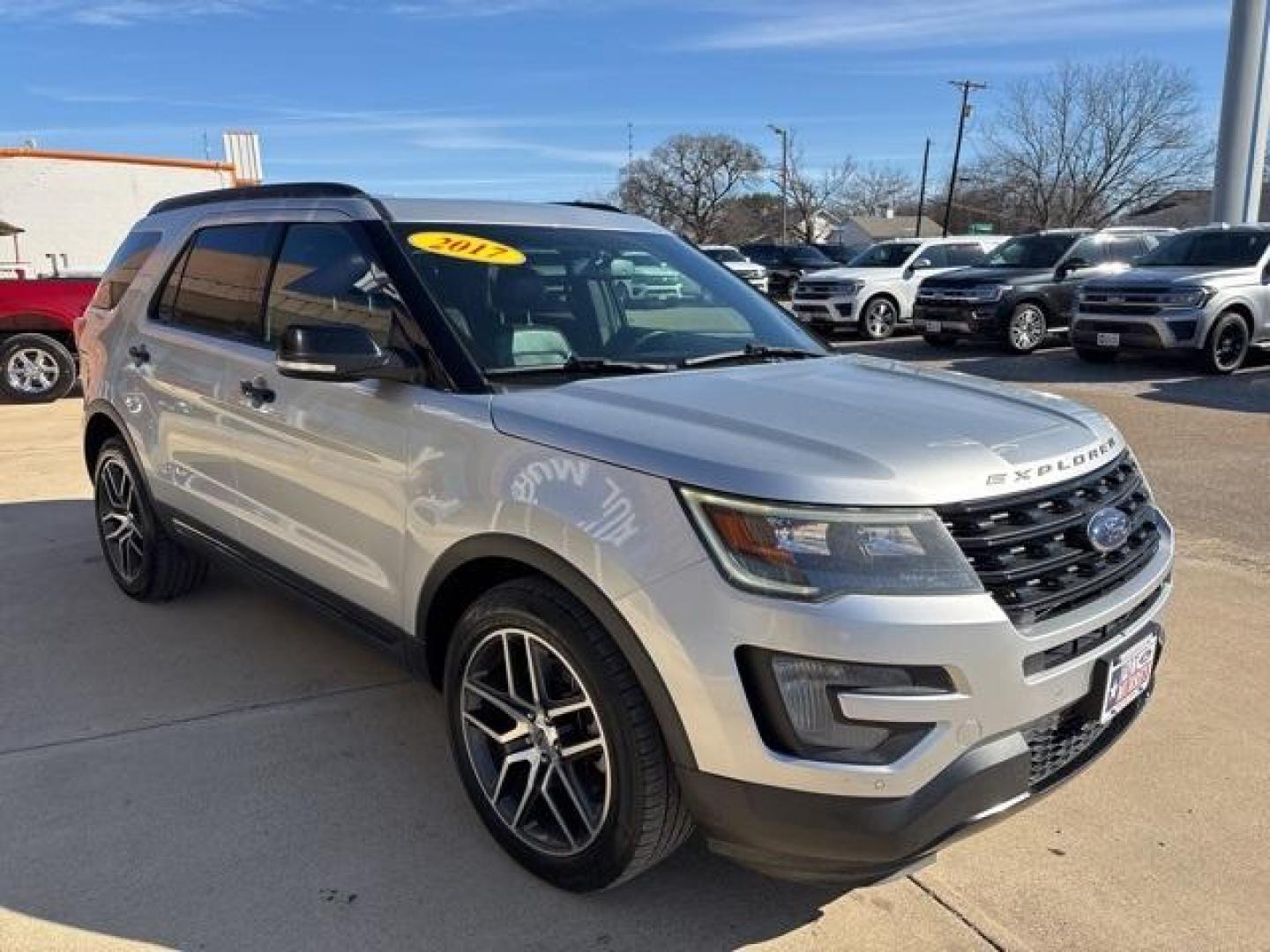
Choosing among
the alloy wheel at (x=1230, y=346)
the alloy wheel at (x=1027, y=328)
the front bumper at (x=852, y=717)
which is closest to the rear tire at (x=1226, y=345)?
the alloy wheel at (x=1230, y=346)

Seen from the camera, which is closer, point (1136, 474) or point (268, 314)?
point (1136, 474)

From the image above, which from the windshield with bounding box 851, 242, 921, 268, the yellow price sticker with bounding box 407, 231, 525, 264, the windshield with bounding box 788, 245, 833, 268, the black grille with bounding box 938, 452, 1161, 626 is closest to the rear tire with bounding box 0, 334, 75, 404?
the yellow price sticker with bounding box 407, 231, 525, 264

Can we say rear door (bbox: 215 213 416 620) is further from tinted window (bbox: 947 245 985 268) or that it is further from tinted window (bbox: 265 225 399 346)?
tinted window (bbox: 947 245 985 268)

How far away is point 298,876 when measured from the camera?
9.22 ft

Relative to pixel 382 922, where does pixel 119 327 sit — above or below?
above

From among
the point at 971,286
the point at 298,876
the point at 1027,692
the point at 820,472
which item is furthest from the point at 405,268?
the point at 971,286

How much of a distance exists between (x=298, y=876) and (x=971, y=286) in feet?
47.0

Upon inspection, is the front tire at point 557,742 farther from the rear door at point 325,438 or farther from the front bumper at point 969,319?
the front bumper at point 969,319

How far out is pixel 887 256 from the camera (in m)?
19.1

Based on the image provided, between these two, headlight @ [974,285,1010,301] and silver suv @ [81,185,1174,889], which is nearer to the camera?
silver suv @ [81,185,1174,889]

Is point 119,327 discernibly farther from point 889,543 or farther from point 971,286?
point 971,286

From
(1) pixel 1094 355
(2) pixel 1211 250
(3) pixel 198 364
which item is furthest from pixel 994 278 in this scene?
(3) pixel 198 364

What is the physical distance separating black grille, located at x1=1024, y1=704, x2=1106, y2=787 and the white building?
1707 centimetres

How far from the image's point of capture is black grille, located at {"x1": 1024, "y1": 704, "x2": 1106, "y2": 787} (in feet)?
7.78
